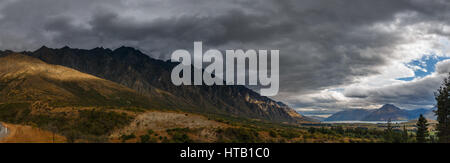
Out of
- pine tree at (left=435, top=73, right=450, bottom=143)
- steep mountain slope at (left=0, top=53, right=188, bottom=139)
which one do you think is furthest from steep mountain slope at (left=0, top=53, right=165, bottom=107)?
pine tree at (left=435, top=73, right=450, bottom=143)

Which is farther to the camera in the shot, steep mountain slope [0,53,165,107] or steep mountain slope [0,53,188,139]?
steep mountain slope [0,53,165,107]

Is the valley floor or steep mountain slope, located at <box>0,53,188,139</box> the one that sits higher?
steep mountain slope, located at <box>0,53,188,139</box>

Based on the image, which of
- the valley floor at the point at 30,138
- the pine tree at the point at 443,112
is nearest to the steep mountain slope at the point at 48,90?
the valley floor at the point at 30,138

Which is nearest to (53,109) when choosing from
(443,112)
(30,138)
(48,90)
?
(48,90)

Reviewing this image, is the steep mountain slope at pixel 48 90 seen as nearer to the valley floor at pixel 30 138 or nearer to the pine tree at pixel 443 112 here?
the valley floor at pixel 30 138

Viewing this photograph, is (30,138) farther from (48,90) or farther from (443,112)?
(48,90)

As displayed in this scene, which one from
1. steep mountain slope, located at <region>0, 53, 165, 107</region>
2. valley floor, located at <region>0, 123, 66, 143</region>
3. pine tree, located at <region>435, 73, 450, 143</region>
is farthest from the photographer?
steep mountain slope, located at <region>0, 53, 165, 107</region>

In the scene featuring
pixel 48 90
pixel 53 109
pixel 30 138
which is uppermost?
pixel 48 90

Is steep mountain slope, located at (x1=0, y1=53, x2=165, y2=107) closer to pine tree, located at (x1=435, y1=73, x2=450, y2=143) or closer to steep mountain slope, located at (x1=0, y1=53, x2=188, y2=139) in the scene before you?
steep mountain slope, located at (x1=0, y1=53, x2=188, y2=139)

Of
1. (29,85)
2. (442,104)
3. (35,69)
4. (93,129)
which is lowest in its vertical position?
(93,129)
